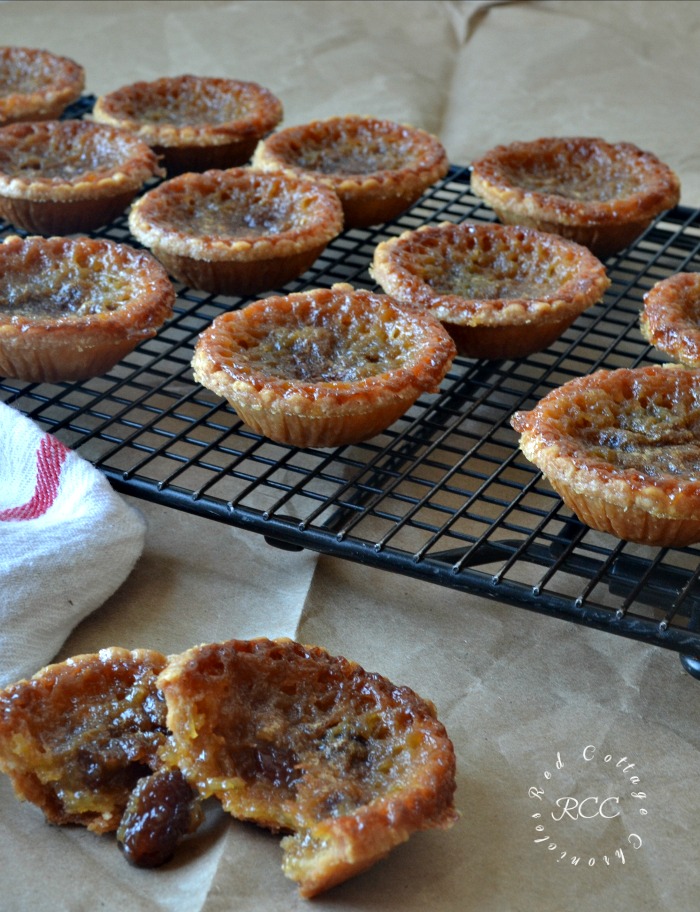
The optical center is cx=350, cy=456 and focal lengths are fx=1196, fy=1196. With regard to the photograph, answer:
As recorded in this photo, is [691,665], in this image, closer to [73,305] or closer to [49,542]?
[49,542]

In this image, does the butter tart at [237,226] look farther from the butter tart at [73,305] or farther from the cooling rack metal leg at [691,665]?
the cooling rack metal leg at [691,665]

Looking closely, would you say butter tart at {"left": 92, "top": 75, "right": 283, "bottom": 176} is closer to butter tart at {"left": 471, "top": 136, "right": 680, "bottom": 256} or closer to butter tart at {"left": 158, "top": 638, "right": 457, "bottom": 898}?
butter tart at {"left": 471, "top": 136, "right": 680, "bottom": 256}

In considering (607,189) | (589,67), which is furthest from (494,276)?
(589,67)

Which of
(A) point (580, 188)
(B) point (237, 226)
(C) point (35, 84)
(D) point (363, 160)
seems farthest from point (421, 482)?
(C) point (35, 84)

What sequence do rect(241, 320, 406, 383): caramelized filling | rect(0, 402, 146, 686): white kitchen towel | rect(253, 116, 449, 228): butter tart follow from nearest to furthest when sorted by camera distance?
rect(0, 402, 146, 686): white kitchen towel → rect(241, 320, 406, 383): caramelized filling → rect(253, 116, 449, 228): butter tart

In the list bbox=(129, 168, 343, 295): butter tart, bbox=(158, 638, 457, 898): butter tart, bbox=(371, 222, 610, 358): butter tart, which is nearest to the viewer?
bbox=(158, 638, 457, 898): butter tart

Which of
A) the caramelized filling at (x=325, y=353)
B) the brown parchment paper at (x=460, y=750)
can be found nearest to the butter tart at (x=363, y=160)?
the caramelized filling at (x=325, y=353)

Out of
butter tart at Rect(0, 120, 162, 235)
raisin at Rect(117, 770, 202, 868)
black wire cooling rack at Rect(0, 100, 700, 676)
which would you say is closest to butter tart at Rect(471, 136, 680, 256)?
black wire cooling rack at Rect(0, 100, 700, 676)

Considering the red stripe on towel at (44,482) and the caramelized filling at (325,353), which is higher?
the caramelized filling at (325,353)
